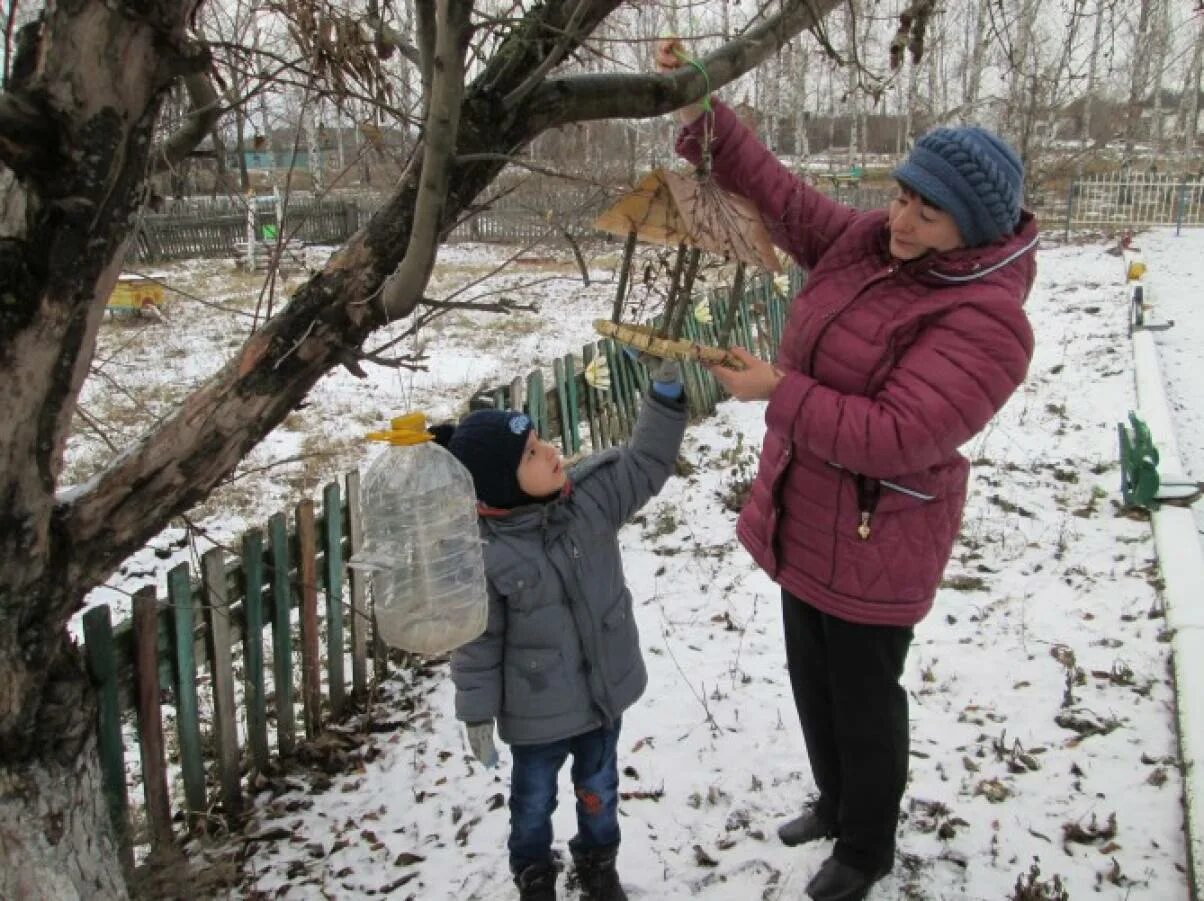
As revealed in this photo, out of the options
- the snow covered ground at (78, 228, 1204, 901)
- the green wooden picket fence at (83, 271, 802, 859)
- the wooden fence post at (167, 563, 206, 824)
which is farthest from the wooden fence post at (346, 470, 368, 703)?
the wooden fence post at (167, 563, 206, 824)

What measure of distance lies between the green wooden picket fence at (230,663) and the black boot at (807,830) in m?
1.46

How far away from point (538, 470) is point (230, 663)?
1.59 meters

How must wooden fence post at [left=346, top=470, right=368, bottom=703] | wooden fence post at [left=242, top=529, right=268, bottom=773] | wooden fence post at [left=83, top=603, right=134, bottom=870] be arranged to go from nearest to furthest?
wooden fence post at [left=83, top=603, right=134, bottom=870]
wooden fence post at [left=242, top=529, right=268, bottom=773]
wooden fence post at [left=346, top=470, right=368, bottom=703]

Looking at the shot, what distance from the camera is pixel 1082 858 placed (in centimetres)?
264

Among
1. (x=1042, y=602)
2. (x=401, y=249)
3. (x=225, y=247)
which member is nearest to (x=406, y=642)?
(x=401, y=249)

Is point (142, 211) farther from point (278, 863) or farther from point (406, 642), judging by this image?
point (278, 863)

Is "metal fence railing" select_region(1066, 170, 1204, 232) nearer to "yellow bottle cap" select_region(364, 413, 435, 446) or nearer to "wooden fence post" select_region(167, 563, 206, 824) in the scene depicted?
"wooden fence post" select_region(167, 563, 206, 824)

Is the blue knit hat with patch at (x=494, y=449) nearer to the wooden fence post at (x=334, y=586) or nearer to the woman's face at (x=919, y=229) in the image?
the woman's face at (x=919, y=229)

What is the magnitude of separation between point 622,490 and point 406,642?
65 cm

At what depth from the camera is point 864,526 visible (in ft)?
6.77

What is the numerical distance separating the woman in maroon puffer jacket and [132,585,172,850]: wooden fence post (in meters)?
1.76

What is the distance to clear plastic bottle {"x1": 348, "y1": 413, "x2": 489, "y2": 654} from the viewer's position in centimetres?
203

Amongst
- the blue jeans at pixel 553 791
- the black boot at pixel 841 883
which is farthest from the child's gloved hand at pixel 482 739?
the black boot at pixel 841 883

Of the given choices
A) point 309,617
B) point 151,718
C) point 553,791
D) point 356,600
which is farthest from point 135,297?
point 553,791
